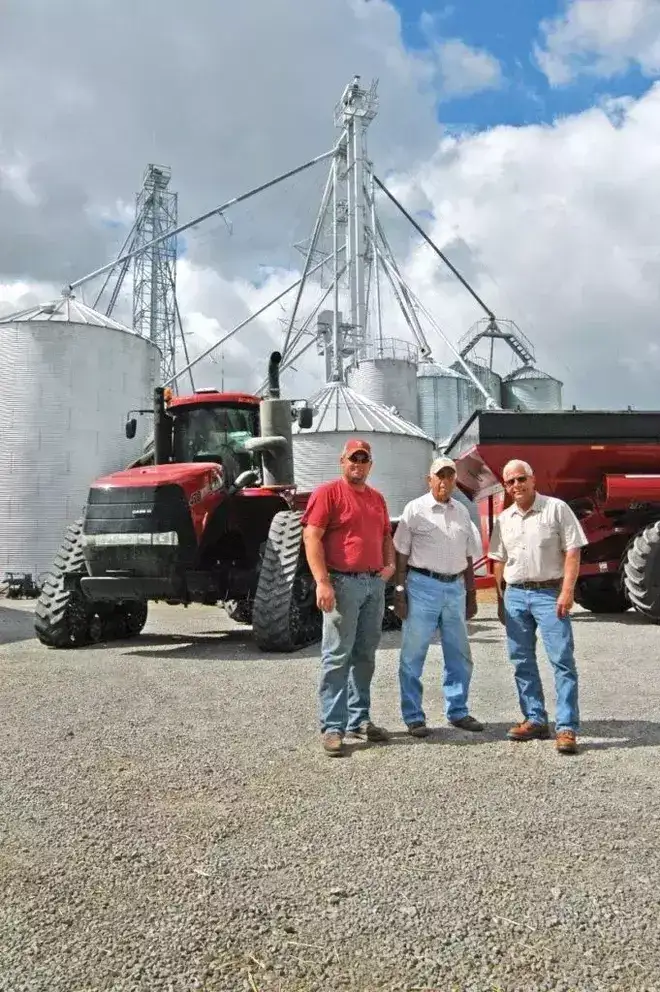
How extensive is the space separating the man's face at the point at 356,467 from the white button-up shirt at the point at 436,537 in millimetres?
431

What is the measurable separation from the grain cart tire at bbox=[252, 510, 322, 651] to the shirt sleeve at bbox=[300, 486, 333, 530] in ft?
9.74

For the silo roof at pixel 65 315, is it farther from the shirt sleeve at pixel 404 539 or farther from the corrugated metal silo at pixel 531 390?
the corrugated metal silo at pixel 531 390

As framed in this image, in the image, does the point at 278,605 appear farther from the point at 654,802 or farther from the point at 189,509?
the point at 654,802

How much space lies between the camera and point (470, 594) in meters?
5.07

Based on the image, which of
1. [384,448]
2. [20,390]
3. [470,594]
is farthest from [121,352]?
[470,594]

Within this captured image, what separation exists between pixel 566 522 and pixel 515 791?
5.38ft

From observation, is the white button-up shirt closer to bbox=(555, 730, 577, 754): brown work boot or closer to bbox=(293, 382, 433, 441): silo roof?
bbox=(555, 730, 577, 754): brown work boot

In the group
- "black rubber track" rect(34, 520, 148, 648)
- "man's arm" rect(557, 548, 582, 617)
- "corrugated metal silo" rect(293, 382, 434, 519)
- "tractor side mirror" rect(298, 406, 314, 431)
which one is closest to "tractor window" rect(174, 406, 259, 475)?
"tractor side mirror" rect(298, 406, 314, 431)

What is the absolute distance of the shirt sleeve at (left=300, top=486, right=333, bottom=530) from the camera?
179 inches

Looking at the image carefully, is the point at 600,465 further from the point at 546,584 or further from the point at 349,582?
the point at 349,582

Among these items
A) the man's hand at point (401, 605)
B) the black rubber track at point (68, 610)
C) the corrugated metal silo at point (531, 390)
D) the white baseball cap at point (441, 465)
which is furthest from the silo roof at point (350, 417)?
the man's hand at point (401, 605)

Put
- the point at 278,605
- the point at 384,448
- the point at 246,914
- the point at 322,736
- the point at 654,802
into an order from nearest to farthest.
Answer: the point at 246,914 < the point at 654,802 < the point at 322,736 < the point at 278,605 < the point at 384,448

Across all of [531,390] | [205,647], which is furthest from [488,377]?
[205,647]

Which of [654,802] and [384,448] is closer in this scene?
[654,802]
